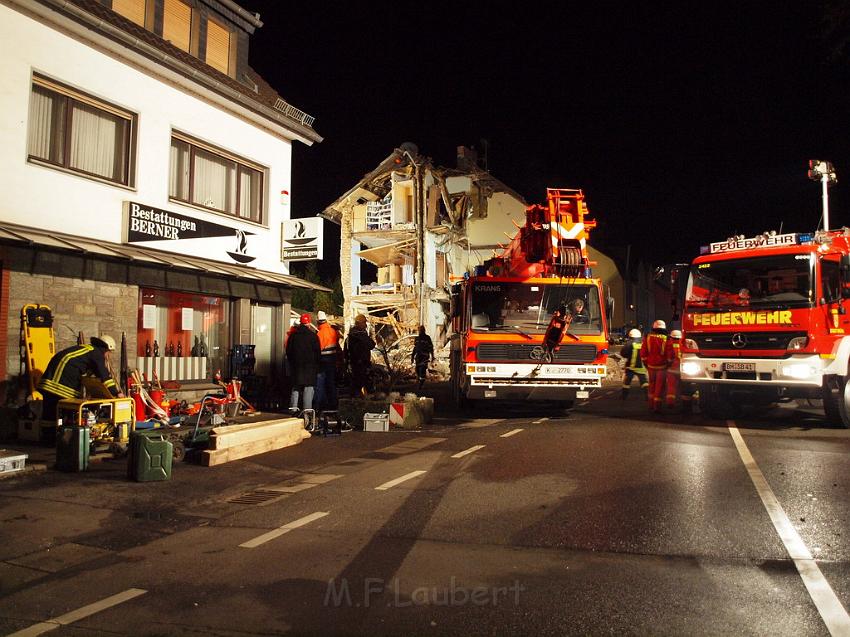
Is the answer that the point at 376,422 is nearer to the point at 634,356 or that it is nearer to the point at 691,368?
the point at 691,368

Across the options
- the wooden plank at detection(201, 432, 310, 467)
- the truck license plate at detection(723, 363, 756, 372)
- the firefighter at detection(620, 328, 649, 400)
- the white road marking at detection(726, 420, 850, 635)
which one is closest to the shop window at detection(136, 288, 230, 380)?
the wooden plank at detection(201, 432, 310, 467)

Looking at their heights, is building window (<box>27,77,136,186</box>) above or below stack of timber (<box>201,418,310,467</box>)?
above

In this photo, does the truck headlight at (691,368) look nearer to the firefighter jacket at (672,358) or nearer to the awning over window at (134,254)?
the firefighter jacket at (672,358)

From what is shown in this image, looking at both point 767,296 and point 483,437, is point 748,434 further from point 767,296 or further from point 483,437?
point 483,437

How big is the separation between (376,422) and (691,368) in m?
5.69

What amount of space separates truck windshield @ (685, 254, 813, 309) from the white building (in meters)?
8.57

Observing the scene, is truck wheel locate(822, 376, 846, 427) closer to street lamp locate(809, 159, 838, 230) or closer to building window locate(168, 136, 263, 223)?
street lamp locate(809, 159, 838, 230)

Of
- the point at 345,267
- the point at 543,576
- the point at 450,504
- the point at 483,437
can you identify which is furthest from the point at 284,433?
the point at 345,267

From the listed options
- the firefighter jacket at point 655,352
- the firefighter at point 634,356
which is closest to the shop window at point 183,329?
the firefighter jacket at point 655,352

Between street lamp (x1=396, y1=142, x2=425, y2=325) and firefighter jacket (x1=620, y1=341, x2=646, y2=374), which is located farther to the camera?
street lamp (x1=396, y1=142, x2=425, y2=325)

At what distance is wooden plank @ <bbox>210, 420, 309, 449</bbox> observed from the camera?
8.11 meters

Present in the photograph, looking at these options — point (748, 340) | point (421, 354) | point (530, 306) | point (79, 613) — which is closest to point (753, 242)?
point (748, 340)

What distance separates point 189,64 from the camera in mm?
12695

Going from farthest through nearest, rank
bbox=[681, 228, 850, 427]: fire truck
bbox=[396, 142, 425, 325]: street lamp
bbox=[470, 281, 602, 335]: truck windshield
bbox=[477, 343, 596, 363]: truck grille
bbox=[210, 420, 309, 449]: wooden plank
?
bbox=[396, 142, 425, 325]: street lamp
bbox=[470, 281, 602, 335]: truck windshield
bbox=[477, 343, 596, 363]: truck grille
bbox=[681, 228, 850, 427]: fire truck
bbox=[210, 420, 309, 449]: wooden plank
